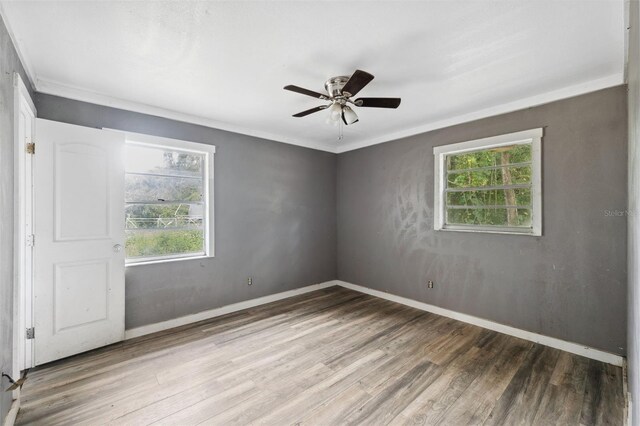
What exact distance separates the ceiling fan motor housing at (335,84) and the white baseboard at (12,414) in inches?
124

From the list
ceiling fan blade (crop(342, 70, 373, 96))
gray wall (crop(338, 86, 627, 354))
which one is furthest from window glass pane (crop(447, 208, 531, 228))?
ceiling fan blade (crop(342, 70, 373, 96))

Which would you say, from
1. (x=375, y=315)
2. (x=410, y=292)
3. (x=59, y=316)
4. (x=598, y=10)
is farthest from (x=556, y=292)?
(x=59, y=316)

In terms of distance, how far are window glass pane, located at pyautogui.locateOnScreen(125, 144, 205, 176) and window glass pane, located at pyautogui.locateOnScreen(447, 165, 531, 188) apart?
3.33 metres

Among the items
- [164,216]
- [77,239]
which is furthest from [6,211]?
[164,216]

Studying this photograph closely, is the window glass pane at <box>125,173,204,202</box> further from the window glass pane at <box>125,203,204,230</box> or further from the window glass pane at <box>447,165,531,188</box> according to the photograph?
the window glass pane at <box>447,165,531,188</box>

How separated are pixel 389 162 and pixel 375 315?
7.35ft

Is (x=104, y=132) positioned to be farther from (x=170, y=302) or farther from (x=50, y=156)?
(x=170, y=302)

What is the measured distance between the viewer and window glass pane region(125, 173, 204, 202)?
123 inches

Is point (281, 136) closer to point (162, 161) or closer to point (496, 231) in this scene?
point (162, 161)

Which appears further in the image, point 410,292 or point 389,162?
point 389,162

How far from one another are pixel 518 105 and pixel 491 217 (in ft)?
4.13

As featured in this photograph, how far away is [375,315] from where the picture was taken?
12.0 feet

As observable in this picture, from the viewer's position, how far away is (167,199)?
132 inches

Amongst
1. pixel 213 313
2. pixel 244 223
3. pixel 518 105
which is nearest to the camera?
pixel 518 105
